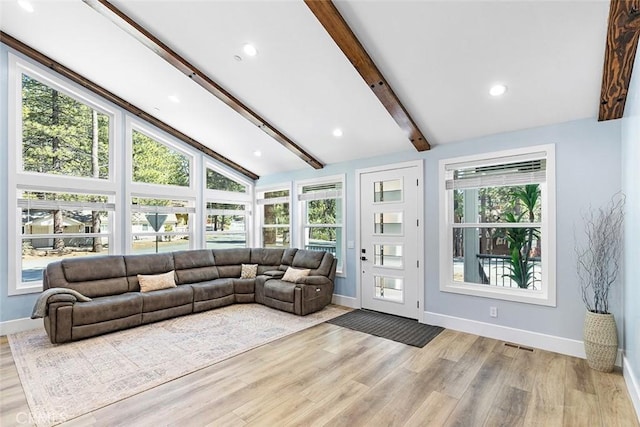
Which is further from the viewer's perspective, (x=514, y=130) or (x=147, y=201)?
(x=147, y=201)

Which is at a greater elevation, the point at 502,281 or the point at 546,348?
the point at 502,281

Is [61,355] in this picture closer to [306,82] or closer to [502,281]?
[306,82]

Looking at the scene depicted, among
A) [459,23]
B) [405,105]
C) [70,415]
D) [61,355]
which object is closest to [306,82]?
[405,105]

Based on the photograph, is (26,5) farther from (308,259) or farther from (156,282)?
(308,259)

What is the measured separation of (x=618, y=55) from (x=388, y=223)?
3042 mm

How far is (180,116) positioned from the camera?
4988mm

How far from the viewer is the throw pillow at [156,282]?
14.8ft

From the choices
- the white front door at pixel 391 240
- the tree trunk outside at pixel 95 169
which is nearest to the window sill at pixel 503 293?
the white front door at pixel 391 240

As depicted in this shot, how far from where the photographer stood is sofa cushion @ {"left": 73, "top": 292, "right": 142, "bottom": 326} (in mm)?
3576

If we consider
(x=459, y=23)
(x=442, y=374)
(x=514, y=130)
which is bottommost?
(x=442, y=374)

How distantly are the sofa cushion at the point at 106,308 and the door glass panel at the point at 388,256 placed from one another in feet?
11.5

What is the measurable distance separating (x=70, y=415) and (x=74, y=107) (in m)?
4.48

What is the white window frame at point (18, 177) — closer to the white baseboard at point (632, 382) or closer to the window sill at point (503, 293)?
the window sill at point (503, 293)

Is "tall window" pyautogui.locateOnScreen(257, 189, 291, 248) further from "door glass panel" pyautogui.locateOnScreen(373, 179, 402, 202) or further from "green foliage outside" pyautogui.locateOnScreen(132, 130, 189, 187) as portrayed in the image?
"door glass panel" pyautogui.locateOnScreen(373, 179, 402, 202)
